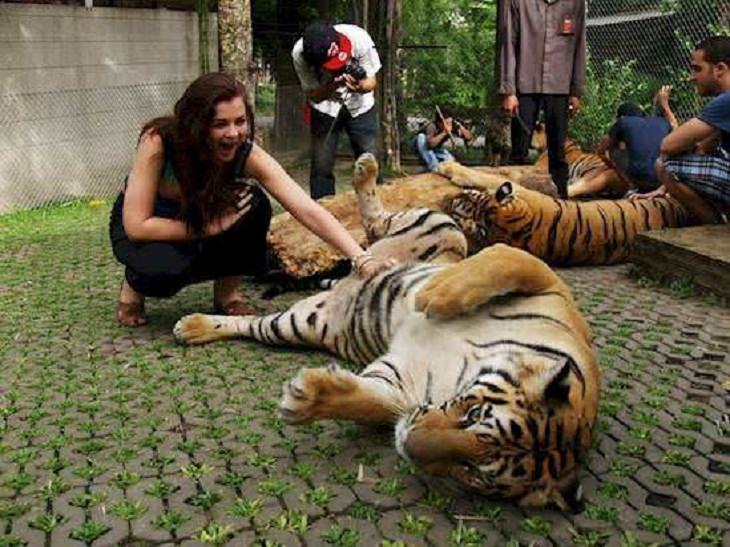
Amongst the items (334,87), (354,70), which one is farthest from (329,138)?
(354,70)

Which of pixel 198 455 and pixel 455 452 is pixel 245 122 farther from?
pixel 455 452

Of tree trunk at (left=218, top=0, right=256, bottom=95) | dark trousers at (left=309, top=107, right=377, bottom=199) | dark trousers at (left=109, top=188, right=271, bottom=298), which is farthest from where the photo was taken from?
tree trunk at (left=218, top=0, right=256, bottom=95)

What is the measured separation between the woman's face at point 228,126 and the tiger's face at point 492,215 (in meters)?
1.94

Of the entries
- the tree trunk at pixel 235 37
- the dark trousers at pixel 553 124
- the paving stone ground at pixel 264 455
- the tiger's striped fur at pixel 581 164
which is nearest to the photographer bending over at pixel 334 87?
the dark trousers at pixel 553 124

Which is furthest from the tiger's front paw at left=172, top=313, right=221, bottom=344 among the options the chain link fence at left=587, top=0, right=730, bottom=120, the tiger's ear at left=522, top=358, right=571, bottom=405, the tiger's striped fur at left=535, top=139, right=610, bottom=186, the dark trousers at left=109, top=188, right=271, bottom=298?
the chain link fence at left=587, top=0, right=730, bottom=120

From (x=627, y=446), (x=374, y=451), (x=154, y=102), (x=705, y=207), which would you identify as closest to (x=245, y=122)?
(x=374, y=451)

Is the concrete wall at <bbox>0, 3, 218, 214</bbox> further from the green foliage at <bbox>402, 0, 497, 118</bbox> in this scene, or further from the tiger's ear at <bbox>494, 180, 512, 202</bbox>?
the tiger's ear at <bbox>494, 180, 512, 202</bbox>

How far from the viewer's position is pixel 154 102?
1040 centimetres

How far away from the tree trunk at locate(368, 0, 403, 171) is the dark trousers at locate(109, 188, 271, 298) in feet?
23.4

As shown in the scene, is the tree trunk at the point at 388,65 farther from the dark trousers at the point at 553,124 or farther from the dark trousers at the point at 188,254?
the dark trousers at the point at 188,254

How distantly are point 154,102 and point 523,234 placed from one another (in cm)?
622

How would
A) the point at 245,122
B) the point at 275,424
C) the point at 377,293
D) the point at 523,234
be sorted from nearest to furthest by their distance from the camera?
the point at 275,424 → the point at 377,293 → the point at 245,122 → the point at 523,234

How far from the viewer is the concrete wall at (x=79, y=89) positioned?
8.47 m

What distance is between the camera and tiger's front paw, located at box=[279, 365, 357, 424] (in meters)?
2.55
